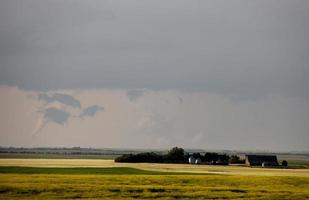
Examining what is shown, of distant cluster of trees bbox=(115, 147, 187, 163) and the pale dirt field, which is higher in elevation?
distant cluster of trees bbox=(115, 147, 187, 163)

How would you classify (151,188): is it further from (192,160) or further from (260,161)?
(192,160)

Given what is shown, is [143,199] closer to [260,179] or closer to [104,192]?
[104,192]

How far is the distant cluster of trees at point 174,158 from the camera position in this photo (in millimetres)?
117000

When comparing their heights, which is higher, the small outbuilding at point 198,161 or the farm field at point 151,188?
the small outbuilding at point 198,161

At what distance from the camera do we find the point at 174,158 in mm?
123125

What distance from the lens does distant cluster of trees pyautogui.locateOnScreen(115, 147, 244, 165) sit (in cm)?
11700

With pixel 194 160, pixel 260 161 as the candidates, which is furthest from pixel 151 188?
pixel 194 160

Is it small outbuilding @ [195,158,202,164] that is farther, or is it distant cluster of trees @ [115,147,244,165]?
small outbuilding @ [195,158,202,164]

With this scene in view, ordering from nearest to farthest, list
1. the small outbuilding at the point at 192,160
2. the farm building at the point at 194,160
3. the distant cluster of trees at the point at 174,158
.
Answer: the distant cluster of trees at the point at 174,158
the farm building at the point at 194,160
the small outbuilding at the point at 192,160

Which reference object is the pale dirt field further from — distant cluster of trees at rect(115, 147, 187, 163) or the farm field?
distant cluster of trees at rect(115, 147, 187, 163)

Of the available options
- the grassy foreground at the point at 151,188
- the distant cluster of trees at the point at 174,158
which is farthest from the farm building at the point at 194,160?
the grassy foreground at the point at 151,188

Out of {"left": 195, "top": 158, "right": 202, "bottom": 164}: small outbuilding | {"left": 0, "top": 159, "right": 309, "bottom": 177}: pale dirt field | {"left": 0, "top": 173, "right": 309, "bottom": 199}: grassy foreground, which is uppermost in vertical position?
{"left": 195, "top": 158, "right": 202, "bottom": 164}: small outbuilding

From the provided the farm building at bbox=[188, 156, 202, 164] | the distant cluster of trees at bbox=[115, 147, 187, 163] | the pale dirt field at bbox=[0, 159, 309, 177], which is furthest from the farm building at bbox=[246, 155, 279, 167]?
the pale dirt field at bbox=[0, 159, 309, 177]

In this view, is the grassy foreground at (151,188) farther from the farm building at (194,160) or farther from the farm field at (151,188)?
the farm building at (194,160)
